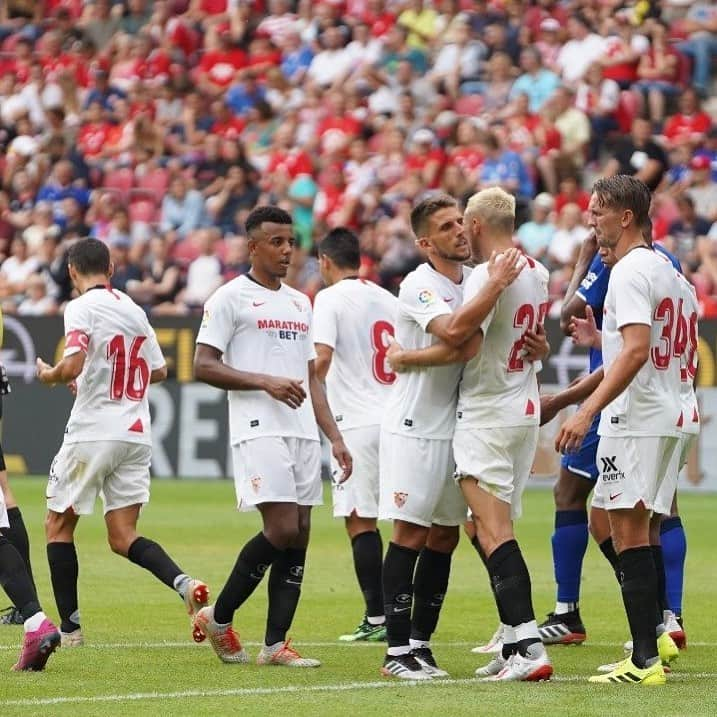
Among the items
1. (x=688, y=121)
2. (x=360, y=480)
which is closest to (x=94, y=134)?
(x=688, y=121)

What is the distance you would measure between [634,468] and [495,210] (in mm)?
1417

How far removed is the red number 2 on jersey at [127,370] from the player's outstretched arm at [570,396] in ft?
8.08

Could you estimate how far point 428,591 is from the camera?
8.55m

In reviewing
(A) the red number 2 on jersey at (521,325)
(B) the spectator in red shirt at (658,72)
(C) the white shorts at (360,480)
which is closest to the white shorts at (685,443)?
(A) the red number 2 on jersey at (521,325)

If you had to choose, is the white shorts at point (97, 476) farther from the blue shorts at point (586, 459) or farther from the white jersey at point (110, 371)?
the blue shorts at point (586, 459)

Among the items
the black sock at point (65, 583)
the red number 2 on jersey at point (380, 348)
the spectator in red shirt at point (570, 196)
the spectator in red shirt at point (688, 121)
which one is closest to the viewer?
the black sock at point (65, 583)

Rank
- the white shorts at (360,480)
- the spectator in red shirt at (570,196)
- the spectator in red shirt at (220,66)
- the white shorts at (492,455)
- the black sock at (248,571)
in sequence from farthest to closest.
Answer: the spectator in red shirt at (220,66) < the spectator in red shirt at (570,196) < the white shorts at (360,480) < the black sock at (248,571) < the white shorts at (492,455)

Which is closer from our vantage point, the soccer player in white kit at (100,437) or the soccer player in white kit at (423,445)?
the soccer player in white kit at (423,445)

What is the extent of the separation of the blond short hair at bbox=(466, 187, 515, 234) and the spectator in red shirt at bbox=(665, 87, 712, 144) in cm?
1483

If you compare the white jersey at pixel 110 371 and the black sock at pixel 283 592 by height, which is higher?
the white jersey at pixel 110 371

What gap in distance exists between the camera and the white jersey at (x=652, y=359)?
799 cm

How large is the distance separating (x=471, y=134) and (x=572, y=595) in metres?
14.2

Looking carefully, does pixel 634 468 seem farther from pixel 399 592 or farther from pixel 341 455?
pixel 341 455

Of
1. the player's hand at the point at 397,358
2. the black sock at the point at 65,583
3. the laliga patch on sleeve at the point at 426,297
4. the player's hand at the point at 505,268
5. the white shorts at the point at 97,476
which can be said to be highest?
the player's hand at the point at 505,268
